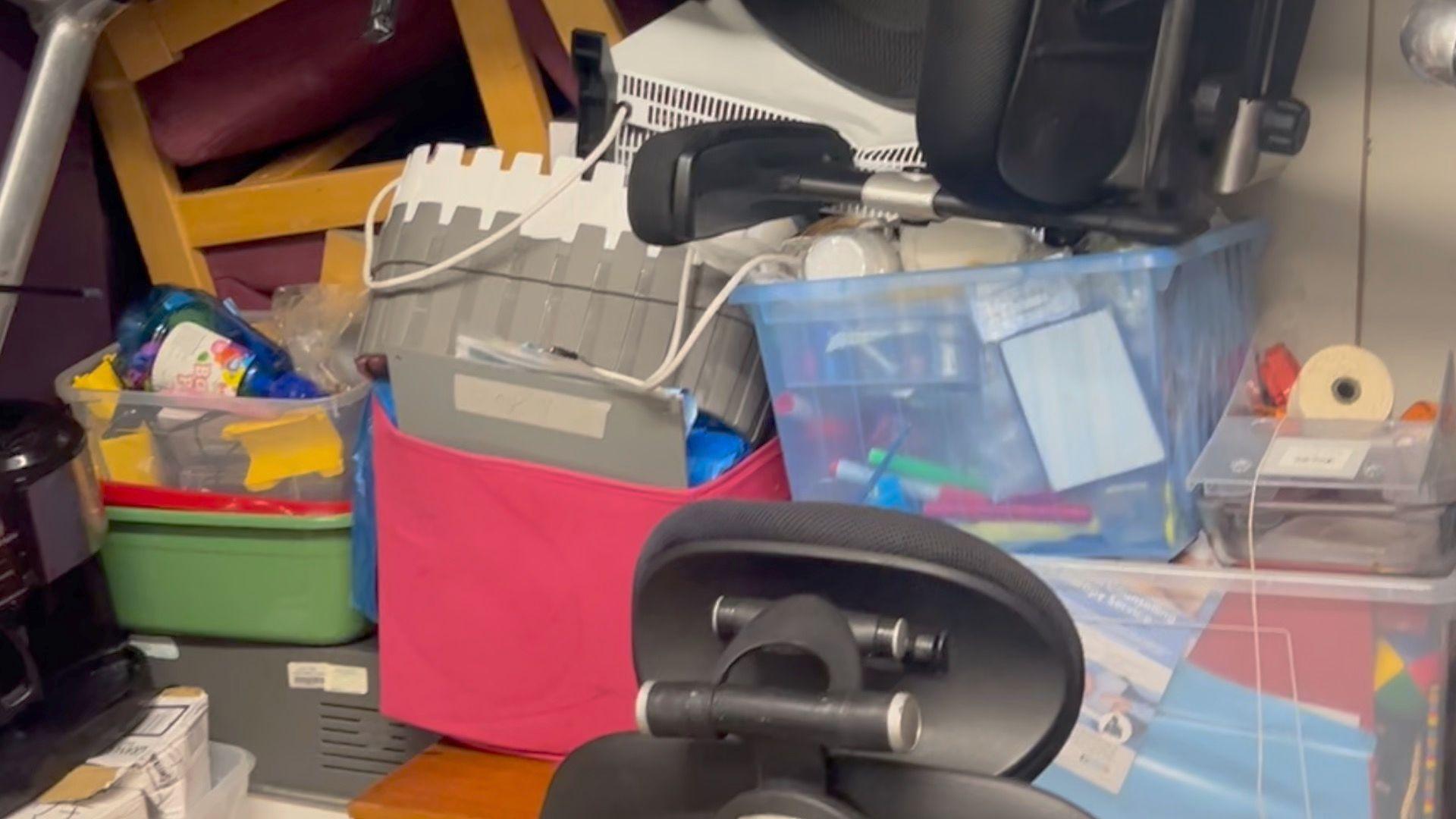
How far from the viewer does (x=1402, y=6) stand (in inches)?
42.4

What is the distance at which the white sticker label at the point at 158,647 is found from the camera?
1.29 meters

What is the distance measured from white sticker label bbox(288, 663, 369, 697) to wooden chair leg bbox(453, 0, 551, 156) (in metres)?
0.49

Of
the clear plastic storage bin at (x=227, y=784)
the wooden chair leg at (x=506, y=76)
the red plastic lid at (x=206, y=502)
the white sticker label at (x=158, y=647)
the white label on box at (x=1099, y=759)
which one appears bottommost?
the clear plastic storage bin at (x=227, y=784)

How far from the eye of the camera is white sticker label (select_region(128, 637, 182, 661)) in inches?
50.8

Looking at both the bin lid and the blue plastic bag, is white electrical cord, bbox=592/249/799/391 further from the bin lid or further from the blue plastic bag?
the bin lid

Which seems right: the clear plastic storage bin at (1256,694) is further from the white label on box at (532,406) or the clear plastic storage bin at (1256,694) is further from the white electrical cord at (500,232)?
the white electrical cord at (500,232)

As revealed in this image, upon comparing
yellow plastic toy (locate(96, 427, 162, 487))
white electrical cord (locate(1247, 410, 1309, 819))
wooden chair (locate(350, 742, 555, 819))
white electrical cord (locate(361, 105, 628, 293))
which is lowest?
wooden chair (locate(350, 742, 555, 819))

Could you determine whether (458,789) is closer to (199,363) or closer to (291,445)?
(291,445)

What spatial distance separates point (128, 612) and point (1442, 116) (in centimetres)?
121

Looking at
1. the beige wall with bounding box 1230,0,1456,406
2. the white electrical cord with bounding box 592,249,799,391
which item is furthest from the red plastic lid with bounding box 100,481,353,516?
the beige wall with bounding box 1230,0,1456,406

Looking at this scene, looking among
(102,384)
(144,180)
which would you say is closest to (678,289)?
(102,384)

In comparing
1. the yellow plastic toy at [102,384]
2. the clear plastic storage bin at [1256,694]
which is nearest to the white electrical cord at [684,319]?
the clear plastic storage bin at [1256,694]

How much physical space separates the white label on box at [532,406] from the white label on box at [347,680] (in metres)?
0.31

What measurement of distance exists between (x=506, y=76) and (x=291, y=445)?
39cm
